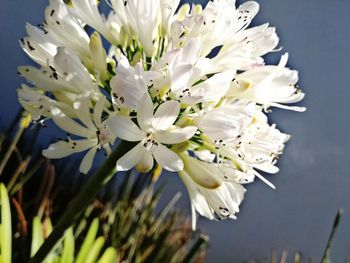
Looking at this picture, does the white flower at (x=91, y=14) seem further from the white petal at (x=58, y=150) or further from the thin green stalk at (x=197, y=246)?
the thin green stalk at (x=197, y=246)

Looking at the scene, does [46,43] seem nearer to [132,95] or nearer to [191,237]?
[132,95]

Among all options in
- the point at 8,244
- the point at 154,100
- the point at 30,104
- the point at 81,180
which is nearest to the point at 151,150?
the point at 154,100

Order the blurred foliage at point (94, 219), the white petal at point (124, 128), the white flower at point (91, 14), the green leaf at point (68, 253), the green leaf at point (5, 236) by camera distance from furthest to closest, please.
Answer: the blurred foliage at point (94, 219)
the green leaf at point (68, 253)
the green leaf at point (5, 236)
the white flower at point (91, 14)
the white petal at point (124, 128)

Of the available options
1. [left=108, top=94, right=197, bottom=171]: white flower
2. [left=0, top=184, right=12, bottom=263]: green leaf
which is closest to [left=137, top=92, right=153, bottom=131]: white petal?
[left=108, top=94, right=197, bottom=171]: white flower

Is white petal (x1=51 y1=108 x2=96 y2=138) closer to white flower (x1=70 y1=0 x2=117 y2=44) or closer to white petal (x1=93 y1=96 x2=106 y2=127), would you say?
white petal (x1=93 y1=96 x2=106 y2=127)

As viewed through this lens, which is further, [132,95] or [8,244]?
[8,244]

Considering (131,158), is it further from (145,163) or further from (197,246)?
(197,246)

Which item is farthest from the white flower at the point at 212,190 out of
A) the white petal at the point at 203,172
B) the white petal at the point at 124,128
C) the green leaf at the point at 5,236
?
the green leaf at the point at 5,236

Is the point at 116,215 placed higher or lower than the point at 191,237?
higher
